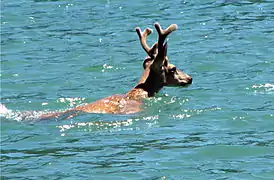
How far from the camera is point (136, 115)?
37.8 feet

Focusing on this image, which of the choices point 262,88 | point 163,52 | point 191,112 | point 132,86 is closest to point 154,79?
point 163,52

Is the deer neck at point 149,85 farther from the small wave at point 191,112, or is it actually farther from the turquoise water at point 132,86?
the small wave at point 191,112

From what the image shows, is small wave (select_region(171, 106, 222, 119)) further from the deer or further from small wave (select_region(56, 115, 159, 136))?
the deer

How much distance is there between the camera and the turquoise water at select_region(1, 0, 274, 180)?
960 cm

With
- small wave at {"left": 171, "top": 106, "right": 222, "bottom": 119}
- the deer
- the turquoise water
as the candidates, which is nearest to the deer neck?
the deer

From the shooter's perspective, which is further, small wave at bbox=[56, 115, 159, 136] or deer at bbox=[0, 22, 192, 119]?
deer at bbox=[0, 22, 192, 119]

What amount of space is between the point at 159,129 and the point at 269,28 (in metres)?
6.38

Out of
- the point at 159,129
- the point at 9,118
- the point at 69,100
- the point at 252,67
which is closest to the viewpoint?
the point at 159,129

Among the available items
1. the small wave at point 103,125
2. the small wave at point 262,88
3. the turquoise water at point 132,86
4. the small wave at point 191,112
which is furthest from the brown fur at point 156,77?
the small wave at point 262,88

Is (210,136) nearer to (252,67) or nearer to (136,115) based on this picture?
(136,115)

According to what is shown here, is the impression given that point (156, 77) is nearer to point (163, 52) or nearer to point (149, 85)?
point (149, 85)

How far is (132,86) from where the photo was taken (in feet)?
45.0

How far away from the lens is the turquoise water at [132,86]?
960cm

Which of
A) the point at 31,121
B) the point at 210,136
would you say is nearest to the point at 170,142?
Result: the point at 210,136
